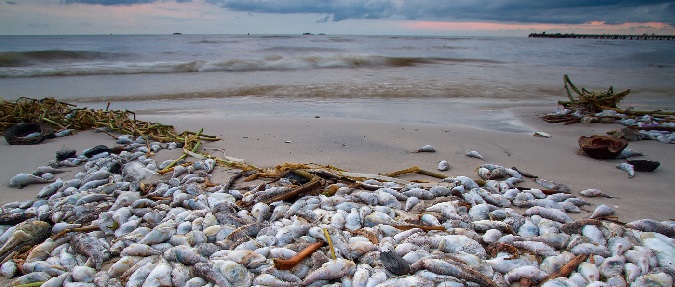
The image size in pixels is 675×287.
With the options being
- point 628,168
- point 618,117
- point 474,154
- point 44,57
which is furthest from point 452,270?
point 44,57

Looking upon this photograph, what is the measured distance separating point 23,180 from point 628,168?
4.86m

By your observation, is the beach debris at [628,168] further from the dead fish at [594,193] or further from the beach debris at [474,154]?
the beach debris at [474,154]

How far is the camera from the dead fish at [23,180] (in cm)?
302

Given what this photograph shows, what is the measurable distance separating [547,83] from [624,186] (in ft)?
31.3

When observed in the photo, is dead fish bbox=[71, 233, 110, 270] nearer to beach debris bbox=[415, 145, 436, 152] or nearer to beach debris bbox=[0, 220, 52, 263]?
beach debris bbox=[0, 220, 52, 263]

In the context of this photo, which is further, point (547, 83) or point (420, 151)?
point (547, 83)

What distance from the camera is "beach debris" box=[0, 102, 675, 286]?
176cm

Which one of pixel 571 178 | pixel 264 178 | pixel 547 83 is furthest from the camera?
pixel 547 83

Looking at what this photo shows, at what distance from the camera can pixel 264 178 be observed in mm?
3078

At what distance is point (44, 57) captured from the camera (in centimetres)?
1747

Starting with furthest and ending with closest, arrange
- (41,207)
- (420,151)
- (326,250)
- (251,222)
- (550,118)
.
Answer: (550,118), (420,151), (41,207), (251,222), (326,250)

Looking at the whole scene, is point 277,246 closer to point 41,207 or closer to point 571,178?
point 41,207

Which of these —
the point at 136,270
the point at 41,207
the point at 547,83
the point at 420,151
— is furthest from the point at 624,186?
the point at 547,83

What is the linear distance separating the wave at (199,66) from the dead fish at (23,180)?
11436mm
